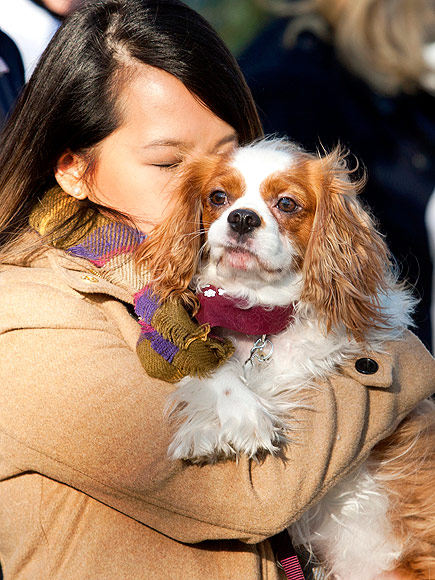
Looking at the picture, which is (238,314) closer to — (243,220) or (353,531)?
(243,220)

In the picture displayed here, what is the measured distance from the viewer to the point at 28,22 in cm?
315

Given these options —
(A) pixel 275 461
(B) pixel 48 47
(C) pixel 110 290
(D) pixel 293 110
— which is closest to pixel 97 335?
(C) pixel 110 290

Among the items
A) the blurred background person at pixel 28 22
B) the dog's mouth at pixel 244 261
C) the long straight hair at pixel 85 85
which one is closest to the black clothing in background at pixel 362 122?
the blurred background person at pixel 28 22

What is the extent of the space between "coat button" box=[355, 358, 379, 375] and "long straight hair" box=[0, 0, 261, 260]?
93 centimetres

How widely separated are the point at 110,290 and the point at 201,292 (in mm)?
377

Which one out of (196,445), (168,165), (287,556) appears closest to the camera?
(196,445)

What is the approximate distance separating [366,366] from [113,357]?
2.47 feet

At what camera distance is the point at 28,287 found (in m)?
1.96

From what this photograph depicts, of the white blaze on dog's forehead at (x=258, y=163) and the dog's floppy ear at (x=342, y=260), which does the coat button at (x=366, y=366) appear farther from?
the white blaze on dog's forehead at (x=258, y=163)

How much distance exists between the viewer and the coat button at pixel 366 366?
214 cm

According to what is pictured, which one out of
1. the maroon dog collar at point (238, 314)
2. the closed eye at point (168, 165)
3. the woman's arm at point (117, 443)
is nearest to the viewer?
the woman's arm at point (117, 443)

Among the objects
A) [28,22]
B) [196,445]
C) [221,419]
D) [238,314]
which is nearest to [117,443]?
[196,445]

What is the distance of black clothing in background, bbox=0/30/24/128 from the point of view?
3.08 meters

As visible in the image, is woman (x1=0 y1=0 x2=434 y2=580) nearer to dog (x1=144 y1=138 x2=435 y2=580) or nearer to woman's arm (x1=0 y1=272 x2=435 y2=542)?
woman's arm (x1=0 y1=272 x2=435 y2=542)
